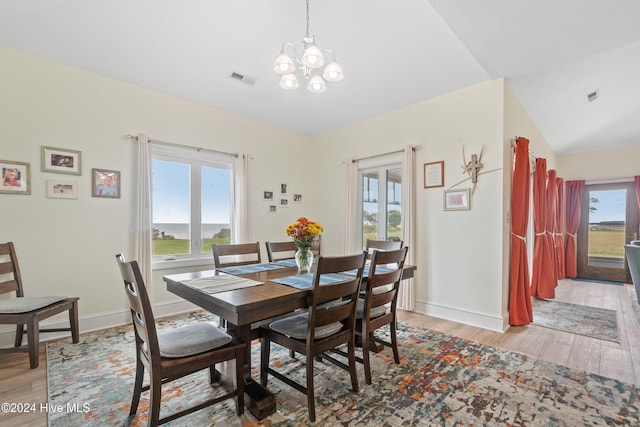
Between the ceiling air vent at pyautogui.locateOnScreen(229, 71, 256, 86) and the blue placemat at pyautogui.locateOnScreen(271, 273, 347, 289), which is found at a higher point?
the ceiling air vent at pyautogui.locateOnScreen(229, 71, 256, 86)

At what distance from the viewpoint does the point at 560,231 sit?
5.65 metres

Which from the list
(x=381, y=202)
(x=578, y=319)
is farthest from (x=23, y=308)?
(x=578, y=319)

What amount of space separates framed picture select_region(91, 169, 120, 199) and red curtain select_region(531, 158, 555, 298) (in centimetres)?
553

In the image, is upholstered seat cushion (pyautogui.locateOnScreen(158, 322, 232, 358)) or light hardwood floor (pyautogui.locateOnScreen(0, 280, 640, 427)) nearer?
upholstered seat cushion (pyautogui.locateOnScreen(158, 322, 232, 358))

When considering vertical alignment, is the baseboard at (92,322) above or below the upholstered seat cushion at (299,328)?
below

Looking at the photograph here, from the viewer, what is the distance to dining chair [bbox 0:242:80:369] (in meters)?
2.23

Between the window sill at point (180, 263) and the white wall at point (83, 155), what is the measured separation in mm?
220

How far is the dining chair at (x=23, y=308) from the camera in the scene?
87.8 inches

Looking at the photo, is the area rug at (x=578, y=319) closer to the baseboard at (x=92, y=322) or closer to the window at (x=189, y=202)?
the window at (x=189, y=202)

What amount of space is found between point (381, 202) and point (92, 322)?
383cm

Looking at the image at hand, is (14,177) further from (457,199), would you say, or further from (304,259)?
(457,199)

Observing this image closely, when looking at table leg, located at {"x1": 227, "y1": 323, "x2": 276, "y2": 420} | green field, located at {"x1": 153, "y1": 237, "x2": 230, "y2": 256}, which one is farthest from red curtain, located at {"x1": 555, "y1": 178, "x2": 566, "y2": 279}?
green field, located at {"x1": 153, "y1": 237, "x2": 230, "y2": 256}

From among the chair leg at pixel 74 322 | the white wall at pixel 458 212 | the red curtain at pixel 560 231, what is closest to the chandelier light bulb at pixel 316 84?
the white wall at pixel 458 212

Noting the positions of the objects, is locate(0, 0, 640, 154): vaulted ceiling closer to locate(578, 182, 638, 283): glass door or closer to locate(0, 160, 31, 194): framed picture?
locate(0, 160, 31, 194): framed picture
